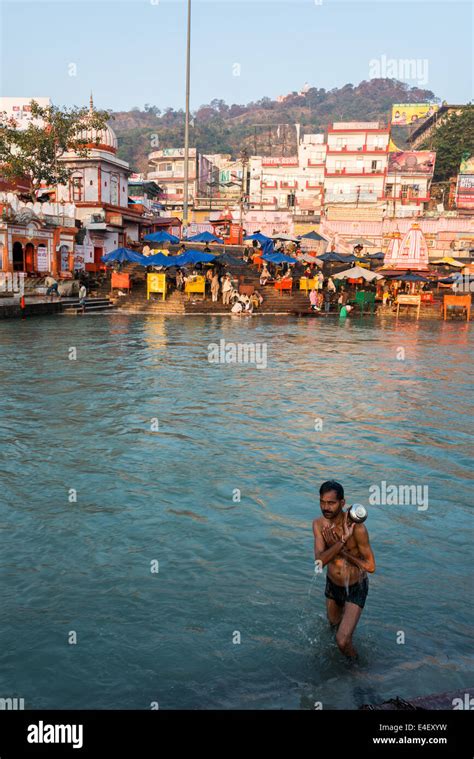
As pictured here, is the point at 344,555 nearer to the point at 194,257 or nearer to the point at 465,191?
the point at 194,257

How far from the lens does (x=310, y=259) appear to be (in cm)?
4103

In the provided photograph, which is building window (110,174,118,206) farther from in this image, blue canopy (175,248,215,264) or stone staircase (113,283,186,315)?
blue canopy (175,248,215,264)

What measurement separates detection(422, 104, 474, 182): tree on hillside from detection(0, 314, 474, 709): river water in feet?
224

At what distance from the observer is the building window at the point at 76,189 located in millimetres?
43688

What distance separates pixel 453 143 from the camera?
76562mm

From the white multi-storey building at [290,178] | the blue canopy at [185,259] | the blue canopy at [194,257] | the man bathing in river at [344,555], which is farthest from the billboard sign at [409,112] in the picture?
the man bathing in river at [344,555]

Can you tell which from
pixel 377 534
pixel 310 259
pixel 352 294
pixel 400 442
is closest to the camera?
pixel 377 534

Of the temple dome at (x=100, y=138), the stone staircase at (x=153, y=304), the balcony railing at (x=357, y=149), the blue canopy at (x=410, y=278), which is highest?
the balcony railing at (x=357, y=149)

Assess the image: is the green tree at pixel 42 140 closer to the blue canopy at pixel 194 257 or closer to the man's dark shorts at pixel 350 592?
the blue canopy at pixel 194 257

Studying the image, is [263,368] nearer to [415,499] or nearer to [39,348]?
[39,348]

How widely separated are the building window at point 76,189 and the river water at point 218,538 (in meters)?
30.8

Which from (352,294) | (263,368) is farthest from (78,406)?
(352,294)

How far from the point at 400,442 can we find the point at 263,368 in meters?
7.10


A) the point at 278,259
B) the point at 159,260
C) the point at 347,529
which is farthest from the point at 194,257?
the point at 347,529
